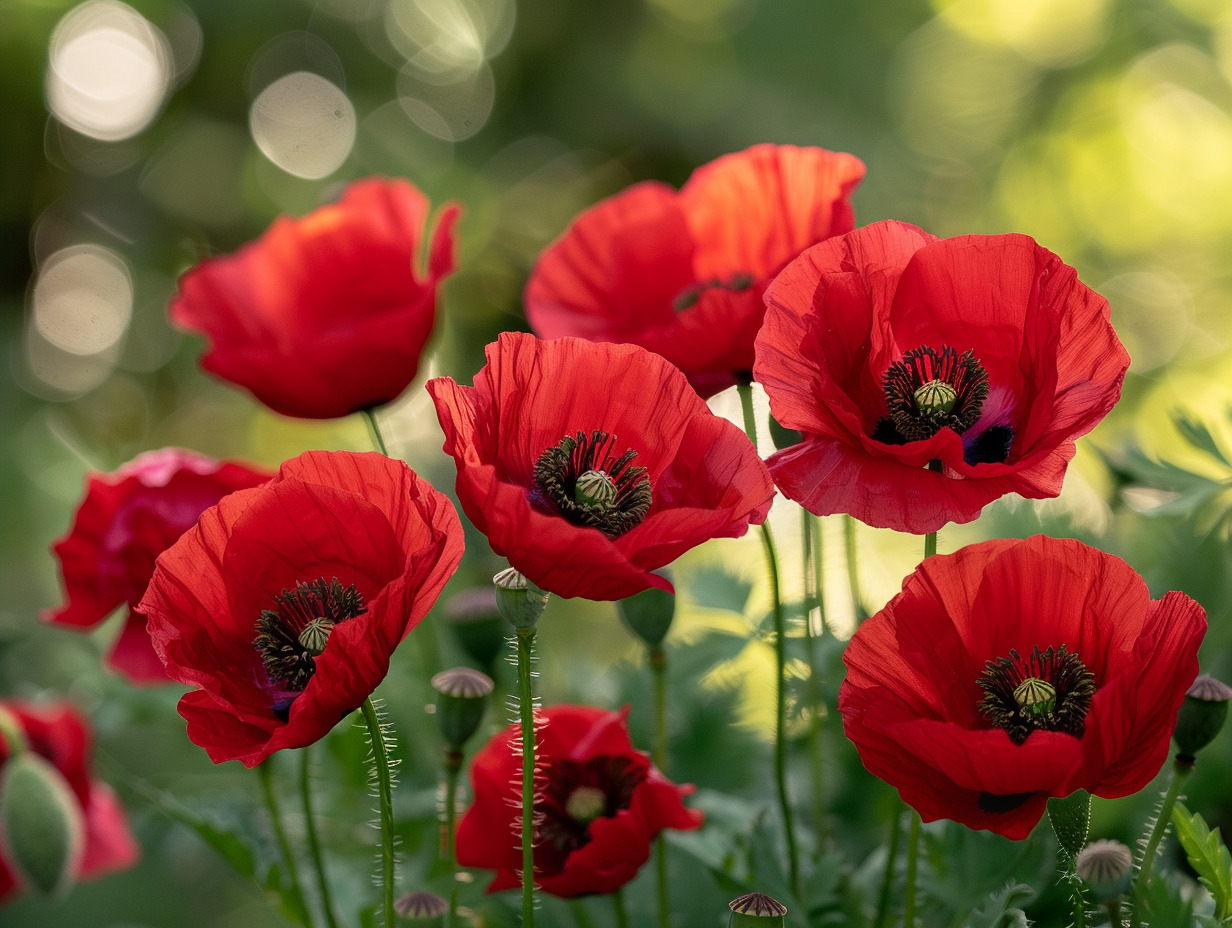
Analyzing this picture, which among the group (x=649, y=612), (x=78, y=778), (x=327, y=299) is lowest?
(x=78, y=778)

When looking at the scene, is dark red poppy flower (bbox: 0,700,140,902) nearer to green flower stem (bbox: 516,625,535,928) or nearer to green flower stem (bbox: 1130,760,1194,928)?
green flower stem (bbox: 516,625,535,928)

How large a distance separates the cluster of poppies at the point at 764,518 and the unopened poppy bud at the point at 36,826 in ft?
0.51

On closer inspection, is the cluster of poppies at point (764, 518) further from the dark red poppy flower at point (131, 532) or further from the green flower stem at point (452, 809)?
the dark red poppy flower at point (131, 532)

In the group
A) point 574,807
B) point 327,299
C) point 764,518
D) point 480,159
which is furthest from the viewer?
point 480,159

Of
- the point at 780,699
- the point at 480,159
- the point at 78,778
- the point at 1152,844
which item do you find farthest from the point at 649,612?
the point at 480,159

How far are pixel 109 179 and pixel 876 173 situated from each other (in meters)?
0.90

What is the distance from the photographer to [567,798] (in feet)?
1.34

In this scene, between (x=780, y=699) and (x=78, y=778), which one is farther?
(x=78, y=778)

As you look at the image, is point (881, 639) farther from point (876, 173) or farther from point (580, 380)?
point (876, 173)

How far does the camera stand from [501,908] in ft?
1.38

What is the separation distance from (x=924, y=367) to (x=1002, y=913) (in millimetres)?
143

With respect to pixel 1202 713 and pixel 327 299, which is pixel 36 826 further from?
pixel 1202 713

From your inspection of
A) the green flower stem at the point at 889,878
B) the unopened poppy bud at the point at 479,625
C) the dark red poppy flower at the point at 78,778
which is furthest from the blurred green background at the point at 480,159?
→ the green flower stem at the point at 889,878

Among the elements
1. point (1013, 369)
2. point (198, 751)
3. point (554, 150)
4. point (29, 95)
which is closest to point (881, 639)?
point (1013, 369)
